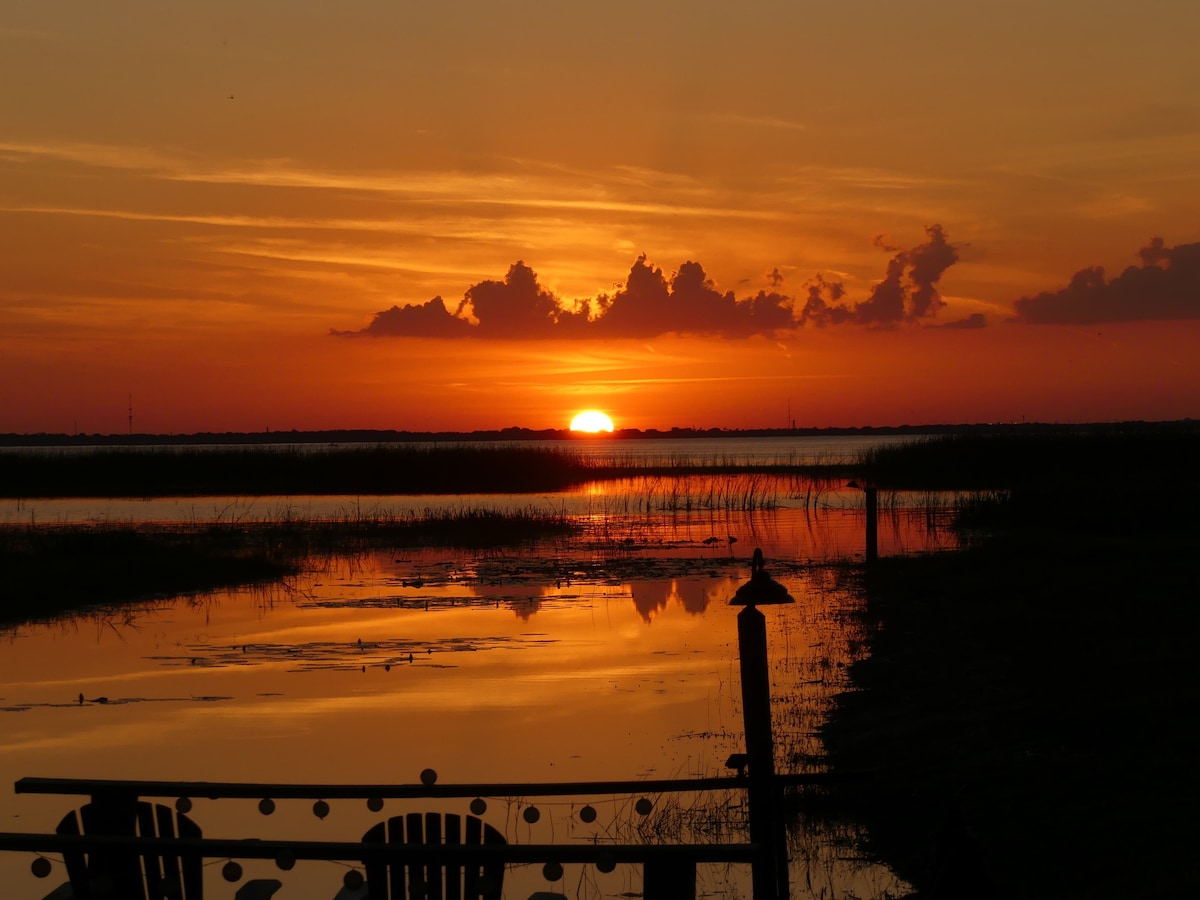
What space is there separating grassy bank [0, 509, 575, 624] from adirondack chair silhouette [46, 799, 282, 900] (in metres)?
16.4

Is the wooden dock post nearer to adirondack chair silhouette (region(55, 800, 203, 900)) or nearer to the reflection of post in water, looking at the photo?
the reflection of post in water

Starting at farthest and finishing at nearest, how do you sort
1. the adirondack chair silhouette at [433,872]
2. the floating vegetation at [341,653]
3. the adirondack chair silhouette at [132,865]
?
the floating vegetation at [341,653] < the adirondack chair silhouette at [132,865] < the adirondack chair silhouette at [433,872]

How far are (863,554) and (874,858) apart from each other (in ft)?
72.9

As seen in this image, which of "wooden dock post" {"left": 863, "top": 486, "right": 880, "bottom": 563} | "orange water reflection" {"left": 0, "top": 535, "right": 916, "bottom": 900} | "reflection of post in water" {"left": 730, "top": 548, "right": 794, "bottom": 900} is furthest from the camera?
"wooden dock post" {"left": 863, "top": 486, "right": 880, "bottom": 563}

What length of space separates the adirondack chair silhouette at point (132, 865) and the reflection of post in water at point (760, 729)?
281cm

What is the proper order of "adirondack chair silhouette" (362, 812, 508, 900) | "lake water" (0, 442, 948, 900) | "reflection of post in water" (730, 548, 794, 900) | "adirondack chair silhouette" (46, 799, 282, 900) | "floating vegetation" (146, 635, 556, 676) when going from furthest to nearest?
"floating vegetation" (146, 635, 556, 676)
"lake water" (0, 442, 948, 900)
"reflection of post in water" (730, 548, 794, 900)
"adirondack chair silhouette" (46, 799, 282, 900)
"adirondack chair silhouette" (362, 812, 508, 900)

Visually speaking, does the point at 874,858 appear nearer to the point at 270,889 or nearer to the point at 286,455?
the point at 270,889

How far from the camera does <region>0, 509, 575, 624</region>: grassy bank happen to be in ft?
78.9

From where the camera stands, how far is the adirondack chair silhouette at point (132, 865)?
5973 mm

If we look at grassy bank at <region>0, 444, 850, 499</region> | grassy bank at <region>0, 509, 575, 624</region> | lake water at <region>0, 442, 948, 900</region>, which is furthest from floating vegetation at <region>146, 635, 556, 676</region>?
grassy bank at <region>0, 444, 850, 499</region>

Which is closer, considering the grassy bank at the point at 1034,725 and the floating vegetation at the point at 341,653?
the grassy bank at the point at 1034,725

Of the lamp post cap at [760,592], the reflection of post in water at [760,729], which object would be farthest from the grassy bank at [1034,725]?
the lamp post cap at [760,592]

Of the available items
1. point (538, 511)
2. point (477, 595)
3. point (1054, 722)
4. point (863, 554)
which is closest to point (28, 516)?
point (538, 511)

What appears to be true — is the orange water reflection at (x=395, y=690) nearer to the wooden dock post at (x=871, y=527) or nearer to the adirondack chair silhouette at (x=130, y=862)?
the wooden dock post at (x=871, y=527)
